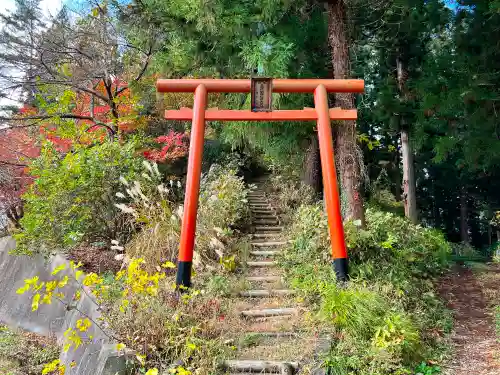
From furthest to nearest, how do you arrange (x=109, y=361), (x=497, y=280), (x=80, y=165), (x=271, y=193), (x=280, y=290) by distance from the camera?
(x=271, y=193) < (x=497, y=280) < (x=80, y=165) < (x=280, y=290) < (x=109, y=361)

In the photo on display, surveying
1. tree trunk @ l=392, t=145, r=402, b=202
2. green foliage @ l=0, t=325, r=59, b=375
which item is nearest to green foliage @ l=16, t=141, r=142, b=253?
green foliage @ l=0, t=325, r=59, b=375

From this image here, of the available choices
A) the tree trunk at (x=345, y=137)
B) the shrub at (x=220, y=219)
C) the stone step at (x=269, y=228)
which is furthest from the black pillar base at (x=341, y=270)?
the stone step at (x=269, y=228)

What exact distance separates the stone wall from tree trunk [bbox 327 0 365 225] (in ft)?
12.2

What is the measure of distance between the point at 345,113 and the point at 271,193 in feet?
19.1

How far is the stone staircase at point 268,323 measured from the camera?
376 centimetres

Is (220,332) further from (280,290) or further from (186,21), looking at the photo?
(186,21)

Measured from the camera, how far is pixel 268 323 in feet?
15.2

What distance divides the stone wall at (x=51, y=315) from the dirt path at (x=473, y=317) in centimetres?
330

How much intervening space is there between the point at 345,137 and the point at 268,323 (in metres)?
2.99

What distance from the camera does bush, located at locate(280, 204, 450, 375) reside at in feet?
12.5

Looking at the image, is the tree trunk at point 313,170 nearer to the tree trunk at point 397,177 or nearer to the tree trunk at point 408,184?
the tree trunk at point 408,184

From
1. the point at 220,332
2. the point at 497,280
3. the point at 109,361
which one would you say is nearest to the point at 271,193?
the point at 497,280

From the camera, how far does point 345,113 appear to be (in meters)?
5.42

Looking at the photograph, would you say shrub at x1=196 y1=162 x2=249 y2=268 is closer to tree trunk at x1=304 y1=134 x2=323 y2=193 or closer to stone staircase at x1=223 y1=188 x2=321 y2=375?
stone staircase at x1=223 y1=188 x2=321 y2=375
